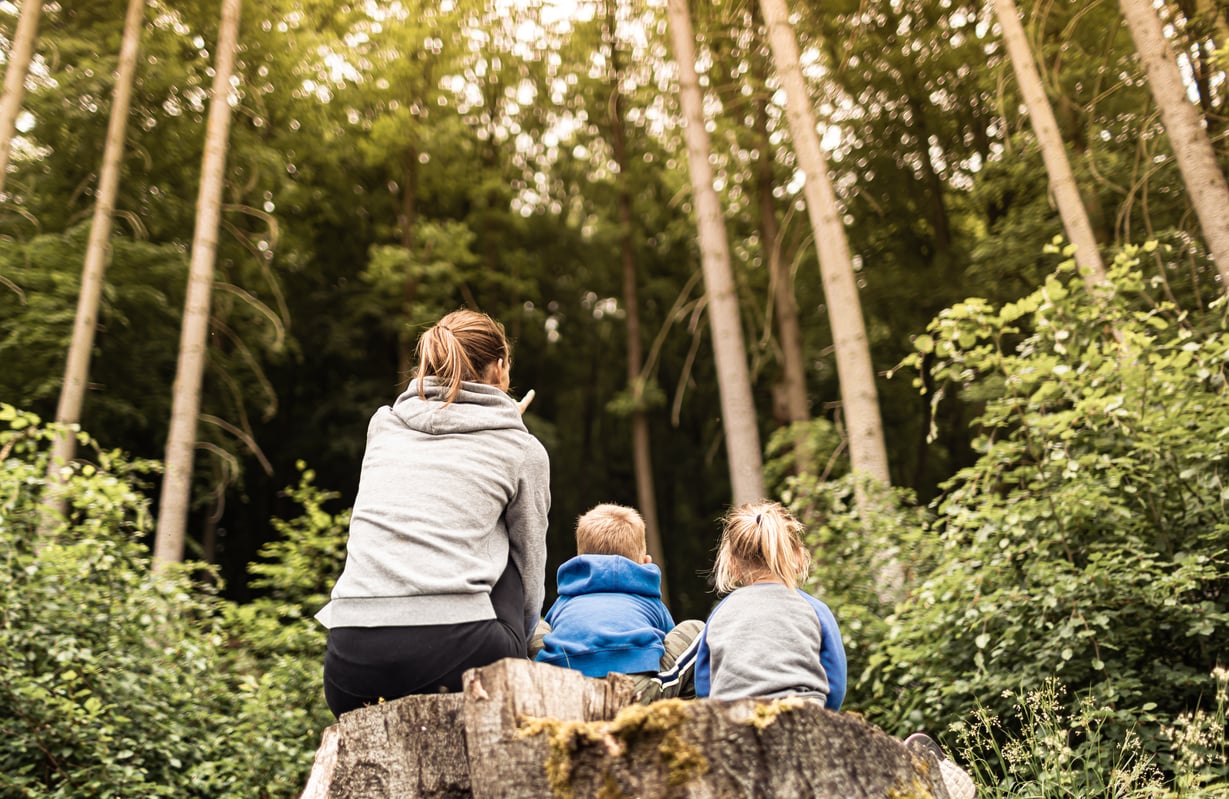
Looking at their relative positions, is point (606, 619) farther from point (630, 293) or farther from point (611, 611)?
point (630, 293)

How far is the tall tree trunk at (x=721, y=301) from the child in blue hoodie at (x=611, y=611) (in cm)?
536

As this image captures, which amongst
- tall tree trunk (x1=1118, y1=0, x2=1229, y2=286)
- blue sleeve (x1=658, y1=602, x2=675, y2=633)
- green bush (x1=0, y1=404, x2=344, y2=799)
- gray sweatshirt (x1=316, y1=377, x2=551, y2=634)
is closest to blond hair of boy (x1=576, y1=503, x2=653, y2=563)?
blue sleeve (x1=658, y1=602, x2=675, y2=633)

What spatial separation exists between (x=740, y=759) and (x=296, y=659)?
5.20 metres

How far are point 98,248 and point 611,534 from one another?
845cm

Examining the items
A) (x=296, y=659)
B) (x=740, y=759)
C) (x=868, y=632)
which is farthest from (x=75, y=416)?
(x=740, y=759)

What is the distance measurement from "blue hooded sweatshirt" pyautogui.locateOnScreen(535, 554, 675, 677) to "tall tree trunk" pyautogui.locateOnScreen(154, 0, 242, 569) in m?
5.64

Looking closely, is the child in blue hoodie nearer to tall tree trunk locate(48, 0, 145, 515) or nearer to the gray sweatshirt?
the gray sweatshirt

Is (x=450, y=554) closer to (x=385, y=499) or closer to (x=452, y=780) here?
(x=385, y=499)

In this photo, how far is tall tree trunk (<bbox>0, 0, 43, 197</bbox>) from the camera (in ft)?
28.2

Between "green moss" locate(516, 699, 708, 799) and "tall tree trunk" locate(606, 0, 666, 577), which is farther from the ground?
"tall tree trunk" locate(606, 0, 666, 577)

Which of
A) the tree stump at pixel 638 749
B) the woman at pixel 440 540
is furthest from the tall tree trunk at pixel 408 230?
the tree stump at pixel 638 749

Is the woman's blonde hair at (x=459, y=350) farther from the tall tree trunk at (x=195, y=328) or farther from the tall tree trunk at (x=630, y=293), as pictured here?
the tall tree trunk at (x=630, y=293)

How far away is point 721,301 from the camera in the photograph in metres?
9.05

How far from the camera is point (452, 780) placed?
2275 millimetres
